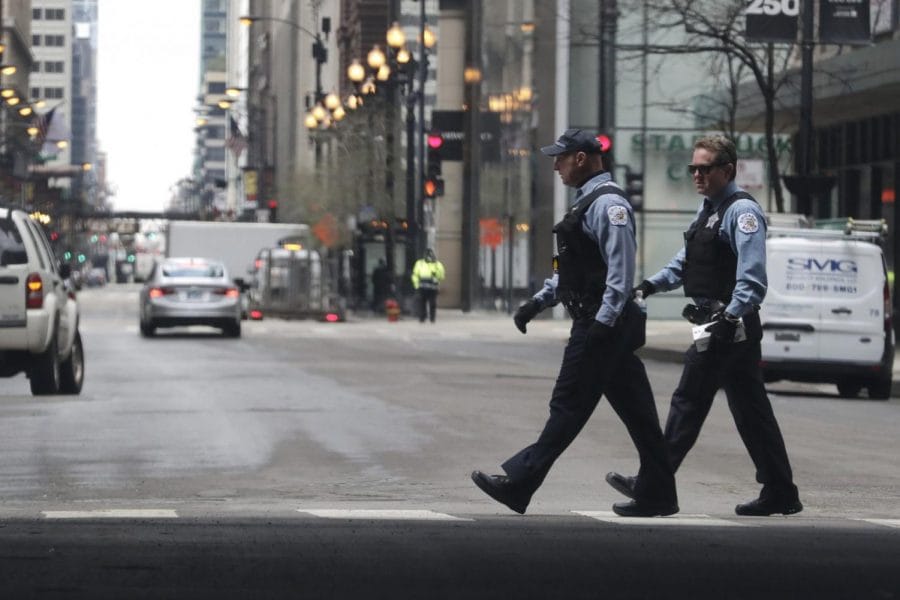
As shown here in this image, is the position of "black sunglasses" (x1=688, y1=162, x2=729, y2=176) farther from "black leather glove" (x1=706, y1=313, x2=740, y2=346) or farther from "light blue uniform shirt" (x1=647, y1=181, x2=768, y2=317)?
"black leather glove" (x1=706, y1=313, x2=740, y2=346)

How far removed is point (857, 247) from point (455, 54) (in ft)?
151

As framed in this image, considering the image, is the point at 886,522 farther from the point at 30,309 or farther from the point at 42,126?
the point at 42,126

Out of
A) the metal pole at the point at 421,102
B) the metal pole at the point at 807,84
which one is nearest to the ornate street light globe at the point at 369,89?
the metal pole at the point at 421,102

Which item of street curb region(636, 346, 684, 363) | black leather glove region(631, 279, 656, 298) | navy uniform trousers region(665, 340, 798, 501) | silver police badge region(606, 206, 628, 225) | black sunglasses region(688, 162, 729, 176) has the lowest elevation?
street curb region(636, 346, 684, 363)

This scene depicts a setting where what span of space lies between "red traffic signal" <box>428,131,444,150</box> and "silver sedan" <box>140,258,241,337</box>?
372 inches

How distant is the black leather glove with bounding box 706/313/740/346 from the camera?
940 cm

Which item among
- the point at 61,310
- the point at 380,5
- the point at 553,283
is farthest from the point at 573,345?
the point at 380,5

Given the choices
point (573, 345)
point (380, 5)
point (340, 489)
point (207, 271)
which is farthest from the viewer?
point (380, 5)

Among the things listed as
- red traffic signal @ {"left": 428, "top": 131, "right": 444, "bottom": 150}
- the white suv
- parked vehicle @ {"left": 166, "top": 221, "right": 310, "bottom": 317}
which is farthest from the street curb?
parked vehicle @ {"left": 166, "top": 221, "right": 310, "bottom": 317}

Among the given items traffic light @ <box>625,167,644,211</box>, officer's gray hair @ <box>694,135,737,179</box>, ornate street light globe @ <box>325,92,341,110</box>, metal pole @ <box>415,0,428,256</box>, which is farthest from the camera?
ornate street light globe @ <box>325,92,341,110</box>

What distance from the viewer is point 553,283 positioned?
9789 millimetres

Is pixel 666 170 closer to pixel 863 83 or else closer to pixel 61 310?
pixel 863 83

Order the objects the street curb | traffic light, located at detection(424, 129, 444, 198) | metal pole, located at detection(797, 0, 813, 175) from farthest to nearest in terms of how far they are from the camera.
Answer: traffic light, located at detection(424, 129, 444, 198) < the street curb < metal pole, located at detection(797, 0, 813, 175)

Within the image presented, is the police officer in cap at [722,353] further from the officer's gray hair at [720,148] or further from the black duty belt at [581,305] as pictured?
the black duty belt at [581,305]
